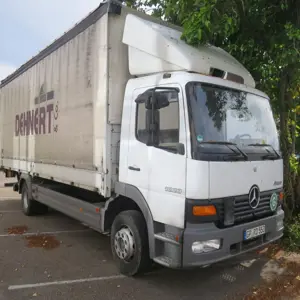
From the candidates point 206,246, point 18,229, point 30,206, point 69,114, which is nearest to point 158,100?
point 206,246

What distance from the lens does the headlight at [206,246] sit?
3.72 meters

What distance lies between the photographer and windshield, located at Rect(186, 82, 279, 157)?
12.7 feet

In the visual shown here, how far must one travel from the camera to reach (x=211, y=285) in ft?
14.4

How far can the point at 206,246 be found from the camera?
379 centimetres

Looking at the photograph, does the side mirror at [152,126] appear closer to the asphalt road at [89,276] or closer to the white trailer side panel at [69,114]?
the white trailer side panel at [69,114]

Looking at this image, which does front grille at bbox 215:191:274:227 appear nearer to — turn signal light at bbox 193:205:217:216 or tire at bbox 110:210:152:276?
turn signal light at bbox 193:205:217:216

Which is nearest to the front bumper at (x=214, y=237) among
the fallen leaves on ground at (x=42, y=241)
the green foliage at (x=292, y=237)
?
the green foliage at (x=292, y=237)

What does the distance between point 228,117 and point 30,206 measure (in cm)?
599

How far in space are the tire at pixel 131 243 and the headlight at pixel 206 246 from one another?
0.83m

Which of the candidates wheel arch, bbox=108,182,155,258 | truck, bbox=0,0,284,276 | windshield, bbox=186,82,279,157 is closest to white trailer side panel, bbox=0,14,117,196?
truck, bbox=0,0,284,276

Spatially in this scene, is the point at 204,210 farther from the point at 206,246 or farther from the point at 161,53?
the point at 161,53

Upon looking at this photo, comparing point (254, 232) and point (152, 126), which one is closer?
point (152, 126)

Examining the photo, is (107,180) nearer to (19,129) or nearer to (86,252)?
(86,252)

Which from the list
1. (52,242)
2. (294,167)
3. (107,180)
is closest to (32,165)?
(52,242)
